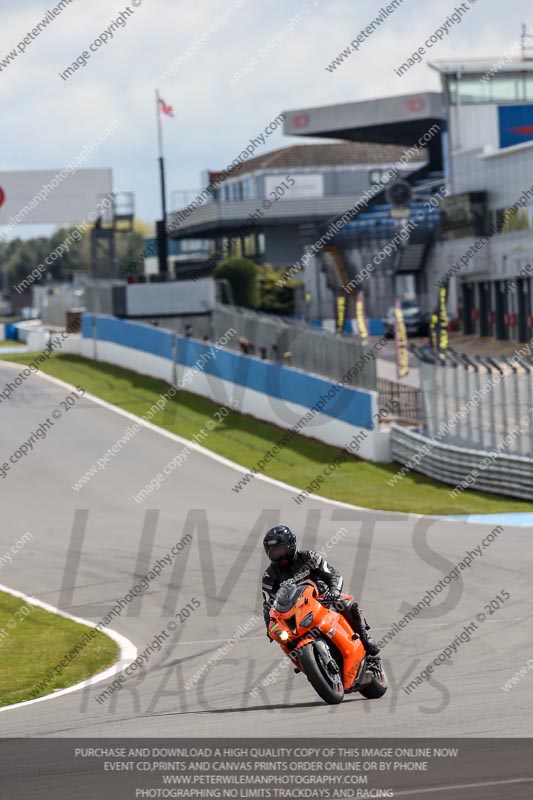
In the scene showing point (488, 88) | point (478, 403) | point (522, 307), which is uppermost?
point (488, 88)

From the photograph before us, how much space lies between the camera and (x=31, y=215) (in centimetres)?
5250

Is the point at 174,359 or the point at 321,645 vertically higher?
the point at 174,359

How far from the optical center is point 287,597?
32.9ft

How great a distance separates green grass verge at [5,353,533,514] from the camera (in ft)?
85.8

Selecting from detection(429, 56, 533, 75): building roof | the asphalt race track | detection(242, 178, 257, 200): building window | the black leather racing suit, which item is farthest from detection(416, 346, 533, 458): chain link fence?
detection(242, 178, 257, 200): building window

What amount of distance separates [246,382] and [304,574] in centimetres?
2757

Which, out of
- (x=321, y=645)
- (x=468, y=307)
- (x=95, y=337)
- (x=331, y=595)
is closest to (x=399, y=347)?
(x=95, y=337)

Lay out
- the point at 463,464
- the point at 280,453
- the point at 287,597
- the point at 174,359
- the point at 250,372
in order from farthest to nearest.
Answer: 1. the point at 174,359
2. the point at 250,372
3. the point at 280,453
4. the point at 463,464
5. the point at 287,597

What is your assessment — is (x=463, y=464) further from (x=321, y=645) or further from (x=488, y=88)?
(x=488, y=88)

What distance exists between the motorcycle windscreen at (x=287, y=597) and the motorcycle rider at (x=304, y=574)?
0.57 feet

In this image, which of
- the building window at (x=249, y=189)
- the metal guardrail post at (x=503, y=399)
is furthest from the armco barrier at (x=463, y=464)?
the building window at (x=249, y=189)

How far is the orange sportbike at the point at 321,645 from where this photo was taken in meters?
9.74
